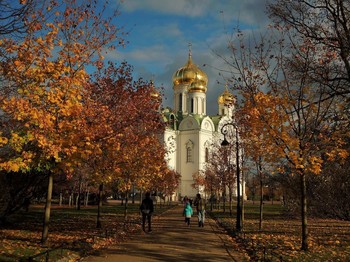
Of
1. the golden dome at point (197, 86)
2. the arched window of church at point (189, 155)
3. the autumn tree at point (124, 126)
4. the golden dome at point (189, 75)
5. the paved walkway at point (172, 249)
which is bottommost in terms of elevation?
the paved walkway at point (172, 249)

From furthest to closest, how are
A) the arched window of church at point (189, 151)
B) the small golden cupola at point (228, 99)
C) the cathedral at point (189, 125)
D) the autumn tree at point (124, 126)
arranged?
the arched window of church at point (189, 151) < the cathedral at point (189, 125) < the small golden cupola at point (228, 99) < the autumn tree at point (124, 126)

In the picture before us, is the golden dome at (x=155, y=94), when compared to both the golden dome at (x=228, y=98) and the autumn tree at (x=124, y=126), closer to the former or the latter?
the autumn tree at (x=124, y=126)

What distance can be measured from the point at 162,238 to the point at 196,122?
52.9 meters

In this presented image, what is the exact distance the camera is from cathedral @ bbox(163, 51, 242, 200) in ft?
216

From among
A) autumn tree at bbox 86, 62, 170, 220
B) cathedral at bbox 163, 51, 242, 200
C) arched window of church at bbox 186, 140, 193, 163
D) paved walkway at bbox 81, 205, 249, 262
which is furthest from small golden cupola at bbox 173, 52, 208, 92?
paved walkway at bbox 81, 205, 249, 262

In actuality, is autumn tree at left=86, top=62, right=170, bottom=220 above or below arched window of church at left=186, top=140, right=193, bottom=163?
below

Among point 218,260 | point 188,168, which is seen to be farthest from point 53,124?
point 188,168

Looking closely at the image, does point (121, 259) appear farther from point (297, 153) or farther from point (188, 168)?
point (188, 168)

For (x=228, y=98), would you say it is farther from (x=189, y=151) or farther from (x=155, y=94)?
(x=155, y=94)

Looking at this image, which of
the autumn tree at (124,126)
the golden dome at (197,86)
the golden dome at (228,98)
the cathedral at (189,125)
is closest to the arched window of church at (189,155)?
the cathedral at (189,125)

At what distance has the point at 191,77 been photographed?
69562 millimetres

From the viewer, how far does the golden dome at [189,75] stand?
69188 millimetres

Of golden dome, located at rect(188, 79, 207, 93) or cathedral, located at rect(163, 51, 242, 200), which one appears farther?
golden dome, located at rect(188, 79, 207, 93)

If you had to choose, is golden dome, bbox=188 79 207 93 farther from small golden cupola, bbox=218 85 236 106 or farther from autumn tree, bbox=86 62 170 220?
autumn tree, bbox=86 62 170 220
